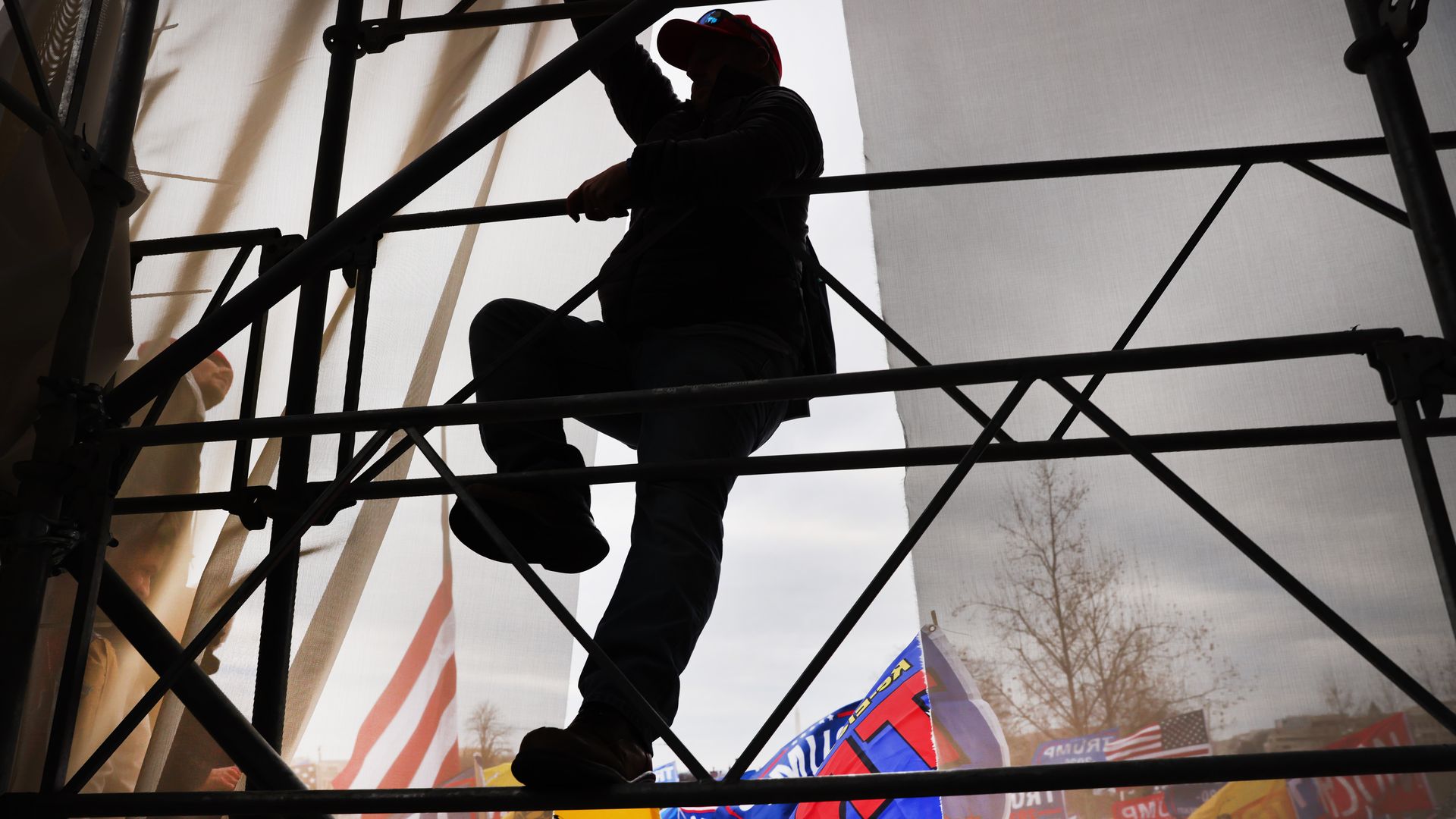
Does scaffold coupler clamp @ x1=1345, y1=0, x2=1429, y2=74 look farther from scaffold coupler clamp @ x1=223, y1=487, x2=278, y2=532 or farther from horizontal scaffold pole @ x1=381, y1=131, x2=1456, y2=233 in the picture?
scaffold coupler clamp @ x1=223, y1=487, x2=278, y2=532

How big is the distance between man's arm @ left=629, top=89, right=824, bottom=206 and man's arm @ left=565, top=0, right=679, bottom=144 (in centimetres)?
51

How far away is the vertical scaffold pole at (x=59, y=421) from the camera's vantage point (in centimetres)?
167

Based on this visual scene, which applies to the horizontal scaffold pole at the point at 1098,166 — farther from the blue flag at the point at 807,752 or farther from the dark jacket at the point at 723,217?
the blue flag at the point at 807,752

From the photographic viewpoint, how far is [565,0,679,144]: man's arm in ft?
7.85

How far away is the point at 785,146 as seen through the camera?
1938 millimetres

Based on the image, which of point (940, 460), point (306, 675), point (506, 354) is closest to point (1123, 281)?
point (940, 460)

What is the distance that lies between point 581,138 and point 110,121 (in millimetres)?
2232

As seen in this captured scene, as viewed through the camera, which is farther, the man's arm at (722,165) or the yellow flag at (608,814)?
the yellow flag at (608,814)

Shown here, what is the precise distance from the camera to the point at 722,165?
6.02ft

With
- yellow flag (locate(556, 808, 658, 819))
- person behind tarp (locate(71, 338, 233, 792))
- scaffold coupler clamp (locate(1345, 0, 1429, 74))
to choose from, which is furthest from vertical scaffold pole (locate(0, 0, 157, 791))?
scaffold coupler clamp (locate(1345, 0, 1429, 74))

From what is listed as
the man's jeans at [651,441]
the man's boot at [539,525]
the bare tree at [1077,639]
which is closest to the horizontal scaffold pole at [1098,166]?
the man's jeans at [651,441]

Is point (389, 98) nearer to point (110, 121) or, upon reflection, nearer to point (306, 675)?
point (110, 121)

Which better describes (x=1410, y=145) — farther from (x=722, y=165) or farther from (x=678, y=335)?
(x=678, y=335)

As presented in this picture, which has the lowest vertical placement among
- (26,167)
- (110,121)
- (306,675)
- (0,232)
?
(306,675)
